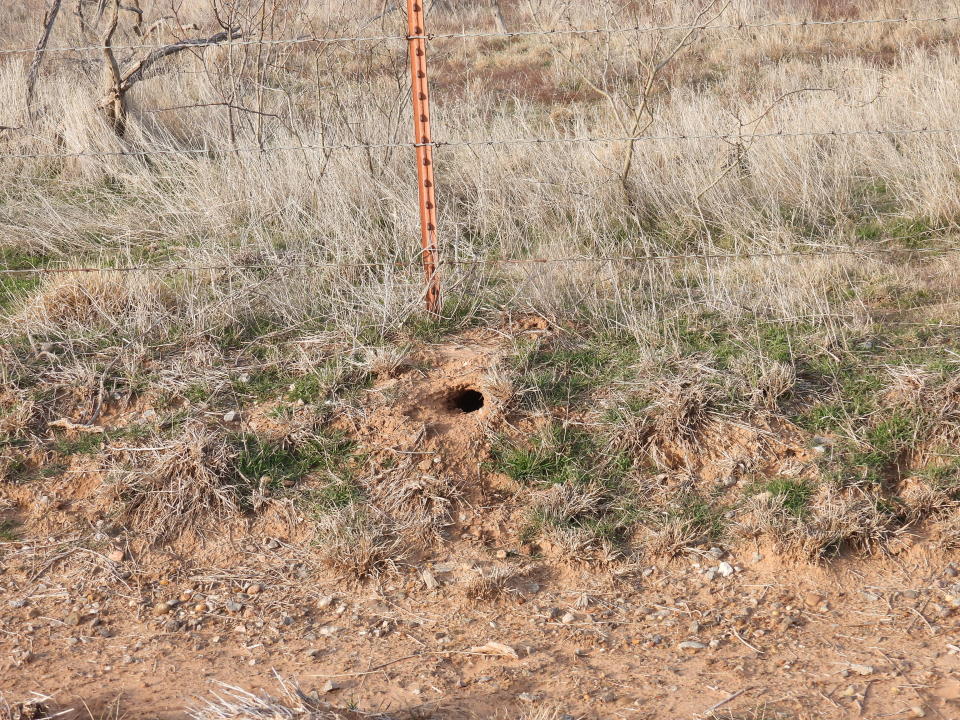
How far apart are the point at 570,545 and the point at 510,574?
0.86 ft

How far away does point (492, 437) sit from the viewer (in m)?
4.20

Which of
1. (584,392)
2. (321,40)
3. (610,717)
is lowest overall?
(610,717)

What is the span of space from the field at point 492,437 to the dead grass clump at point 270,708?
17 millimetres

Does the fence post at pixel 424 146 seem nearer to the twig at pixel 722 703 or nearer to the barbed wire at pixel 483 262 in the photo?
the barbed wire at pixel 483 262

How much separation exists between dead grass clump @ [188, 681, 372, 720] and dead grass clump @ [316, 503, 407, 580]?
0.69 m

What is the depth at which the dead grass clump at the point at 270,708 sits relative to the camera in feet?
9.14

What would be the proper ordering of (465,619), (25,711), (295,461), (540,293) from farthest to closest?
(540,293), (295,461), (465,619), (25,711)

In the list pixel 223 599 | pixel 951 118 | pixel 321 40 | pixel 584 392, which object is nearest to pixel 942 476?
pixel 584 392

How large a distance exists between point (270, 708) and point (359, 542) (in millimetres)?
976

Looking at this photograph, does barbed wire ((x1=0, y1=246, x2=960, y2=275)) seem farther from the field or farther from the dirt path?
the dirt path

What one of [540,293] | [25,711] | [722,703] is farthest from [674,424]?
[25,711]

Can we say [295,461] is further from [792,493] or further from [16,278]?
[16,278]

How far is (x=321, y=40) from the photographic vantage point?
587 centimetres

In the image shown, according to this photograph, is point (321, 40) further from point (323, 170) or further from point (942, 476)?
point (942, 476)
